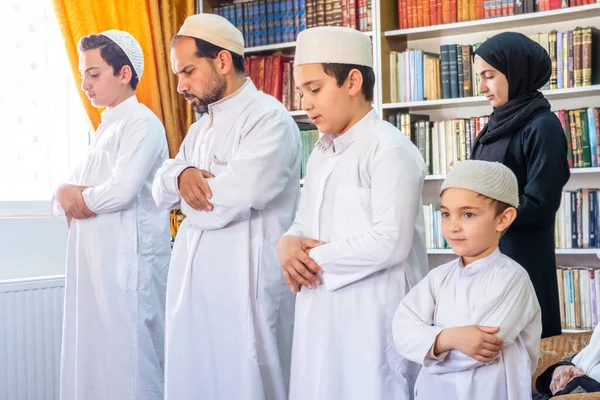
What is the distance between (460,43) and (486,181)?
2429mm

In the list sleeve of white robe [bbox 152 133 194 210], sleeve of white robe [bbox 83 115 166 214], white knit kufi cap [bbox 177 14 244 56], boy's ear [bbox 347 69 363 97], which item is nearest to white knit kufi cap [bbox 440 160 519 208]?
boy's ear [bbox 347 69 363 97]

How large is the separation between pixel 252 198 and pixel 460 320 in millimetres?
826

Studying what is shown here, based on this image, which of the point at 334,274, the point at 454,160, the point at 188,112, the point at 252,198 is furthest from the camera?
the point at 188,112

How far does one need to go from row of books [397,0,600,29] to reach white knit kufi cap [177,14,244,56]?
1.58 m

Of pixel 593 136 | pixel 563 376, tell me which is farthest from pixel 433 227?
pixel 563 376

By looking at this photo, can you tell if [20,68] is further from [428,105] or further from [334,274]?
[334,274]

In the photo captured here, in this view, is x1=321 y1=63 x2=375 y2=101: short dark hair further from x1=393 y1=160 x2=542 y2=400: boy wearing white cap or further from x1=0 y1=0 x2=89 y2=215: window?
x1=0 y1=0 x2=89 y2=215: window

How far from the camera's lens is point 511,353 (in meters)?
1.77

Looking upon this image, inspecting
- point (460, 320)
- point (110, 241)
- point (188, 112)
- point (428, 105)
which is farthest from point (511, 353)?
point (188, 112)

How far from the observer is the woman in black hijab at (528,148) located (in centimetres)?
223

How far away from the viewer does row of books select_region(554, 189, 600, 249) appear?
11.9ft

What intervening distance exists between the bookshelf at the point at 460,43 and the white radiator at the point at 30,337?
1561 mm

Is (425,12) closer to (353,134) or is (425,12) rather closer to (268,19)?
(268,19)

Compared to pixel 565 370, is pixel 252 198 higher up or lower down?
higher up
